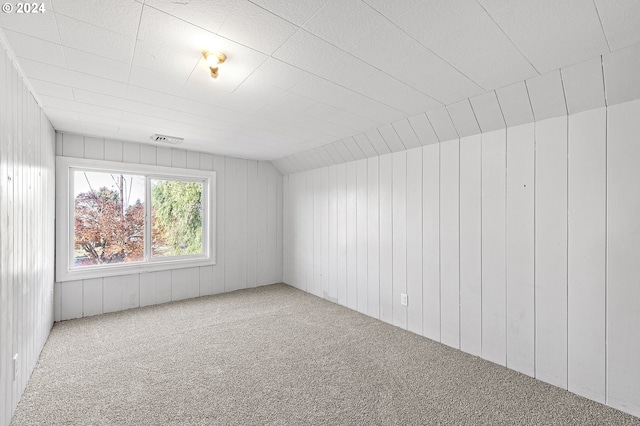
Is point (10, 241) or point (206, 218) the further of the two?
point (206, 218)

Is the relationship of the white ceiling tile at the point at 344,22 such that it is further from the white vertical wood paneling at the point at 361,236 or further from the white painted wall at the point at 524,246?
the white vertical wood paneling at the point at 361,236

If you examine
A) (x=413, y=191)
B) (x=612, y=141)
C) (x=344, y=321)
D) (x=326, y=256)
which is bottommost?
(x=344, y=321)

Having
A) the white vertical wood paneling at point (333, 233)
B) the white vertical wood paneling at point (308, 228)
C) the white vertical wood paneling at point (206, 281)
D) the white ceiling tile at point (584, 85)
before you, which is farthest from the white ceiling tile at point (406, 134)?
the white vertical wood paneling at point (206, 281)

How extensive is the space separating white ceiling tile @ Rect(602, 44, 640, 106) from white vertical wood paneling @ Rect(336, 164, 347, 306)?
2.60m

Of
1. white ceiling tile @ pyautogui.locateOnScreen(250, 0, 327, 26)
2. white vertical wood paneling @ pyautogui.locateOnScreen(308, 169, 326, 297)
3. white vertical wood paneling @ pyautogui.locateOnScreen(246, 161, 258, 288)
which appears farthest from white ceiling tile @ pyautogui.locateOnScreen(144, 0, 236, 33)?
white vertical wood paneling @ pyautogui.locateOnScreen(246, 161, 258, 288)

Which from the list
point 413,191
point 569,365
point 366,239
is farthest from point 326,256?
point 569,365

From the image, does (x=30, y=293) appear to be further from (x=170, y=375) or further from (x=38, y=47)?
(x=38, y=47)

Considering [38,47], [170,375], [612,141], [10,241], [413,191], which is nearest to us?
[38,47]

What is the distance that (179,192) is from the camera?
425cm

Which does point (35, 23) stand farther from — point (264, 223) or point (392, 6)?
point (264, 223)

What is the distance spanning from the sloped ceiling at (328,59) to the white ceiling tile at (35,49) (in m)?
0.01

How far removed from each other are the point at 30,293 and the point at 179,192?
A: 7.23 ft

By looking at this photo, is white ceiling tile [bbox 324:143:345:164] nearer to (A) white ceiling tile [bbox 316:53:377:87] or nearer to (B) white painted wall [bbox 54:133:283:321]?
(B) white painted wall [bbox 54:133:283:321]

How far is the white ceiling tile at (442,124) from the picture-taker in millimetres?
2529
